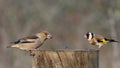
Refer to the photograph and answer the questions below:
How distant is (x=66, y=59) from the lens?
547 cm

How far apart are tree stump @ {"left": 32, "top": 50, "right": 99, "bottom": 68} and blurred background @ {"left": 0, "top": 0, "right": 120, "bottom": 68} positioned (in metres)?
9.81

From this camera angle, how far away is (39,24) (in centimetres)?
2038

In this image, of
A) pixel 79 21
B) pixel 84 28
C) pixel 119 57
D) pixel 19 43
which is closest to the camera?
pixel 19 43

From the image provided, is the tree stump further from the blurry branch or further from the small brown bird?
the blurry branch

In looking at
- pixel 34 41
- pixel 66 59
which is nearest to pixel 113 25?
pixel 34 41

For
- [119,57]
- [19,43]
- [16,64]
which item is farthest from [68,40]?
[19,43]

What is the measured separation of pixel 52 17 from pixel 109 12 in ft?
7.75

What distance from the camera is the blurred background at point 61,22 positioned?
56.0 feet

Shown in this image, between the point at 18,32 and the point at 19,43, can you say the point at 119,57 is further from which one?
the point at 19,43

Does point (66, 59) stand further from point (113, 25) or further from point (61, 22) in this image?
point (61, 22)

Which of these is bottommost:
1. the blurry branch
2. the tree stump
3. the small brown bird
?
the tree stump

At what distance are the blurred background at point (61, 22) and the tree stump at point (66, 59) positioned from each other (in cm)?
981

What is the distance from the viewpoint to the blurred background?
1706 cm

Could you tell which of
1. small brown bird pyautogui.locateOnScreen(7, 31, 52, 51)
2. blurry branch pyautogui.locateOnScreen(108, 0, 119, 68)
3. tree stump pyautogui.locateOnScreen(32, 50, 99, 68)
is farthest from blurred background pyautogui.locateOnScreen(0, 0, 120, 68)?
tree stump pyautogui.locateOnScreen(32, 50, 99, 68)
